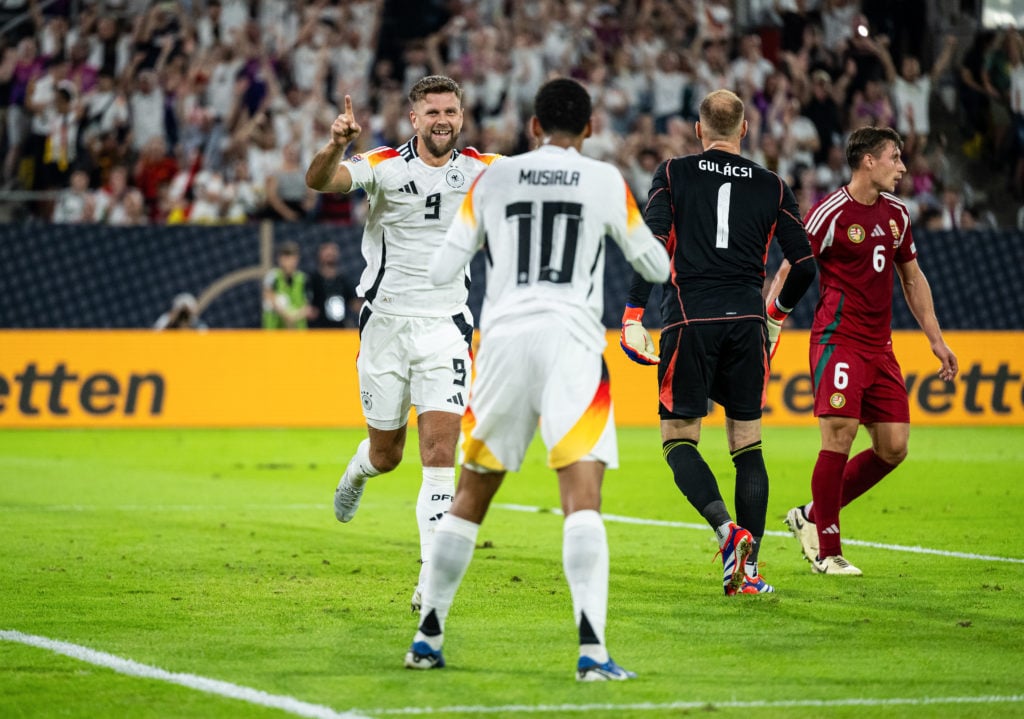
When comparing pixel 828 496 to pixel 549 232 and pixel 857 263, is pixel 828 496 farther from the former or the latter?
pixel 549 232

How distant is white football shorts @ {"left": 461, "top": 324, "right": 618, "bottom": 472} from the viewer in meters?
5.39

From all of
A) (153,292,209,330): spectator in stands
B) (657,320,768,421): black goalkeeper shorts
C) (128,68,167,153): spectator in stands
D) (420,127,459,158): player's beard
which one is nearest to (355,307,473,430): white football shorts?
(420,127,459,158): player's beard

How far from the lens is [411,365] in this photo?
25.2ft

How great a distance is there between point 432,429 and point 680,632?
1726mm

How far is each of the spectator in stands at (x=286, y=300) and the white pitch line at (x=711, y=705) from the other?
15799 mm

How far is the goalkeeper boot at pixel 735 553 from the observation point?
23.5 ft

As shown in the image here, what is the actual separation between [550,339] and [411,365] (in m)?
2.37

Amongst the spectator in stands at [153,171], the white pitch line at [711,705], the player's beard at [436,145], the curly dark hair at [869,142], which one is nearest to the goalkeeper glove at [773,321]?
the curly dark hair at [869,142]

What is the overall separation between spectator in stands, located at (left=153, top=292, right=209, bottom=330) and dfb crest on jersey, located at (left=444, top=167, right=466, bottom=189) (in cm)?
1337

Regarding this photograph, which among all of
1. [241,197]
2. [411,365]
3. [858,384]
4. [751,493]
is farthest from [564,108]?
[241,197]

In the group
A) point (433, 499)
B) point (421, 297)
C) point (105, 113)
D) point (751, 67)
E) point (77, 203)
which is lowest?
point (433, 499)

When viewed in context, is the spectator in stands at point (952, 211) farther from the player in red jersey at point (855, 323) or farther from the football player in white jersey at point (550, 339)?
the football player in white jersey at point (550, 339)

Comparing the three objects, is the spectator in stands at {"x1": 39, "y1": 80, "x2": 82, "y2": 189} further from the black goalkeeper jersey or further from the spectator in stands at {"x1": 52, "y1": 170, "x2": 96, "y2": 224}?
Answer: the black goalkeeper jersey

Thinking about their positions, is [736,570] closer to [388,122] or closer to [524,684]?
[524,684]
